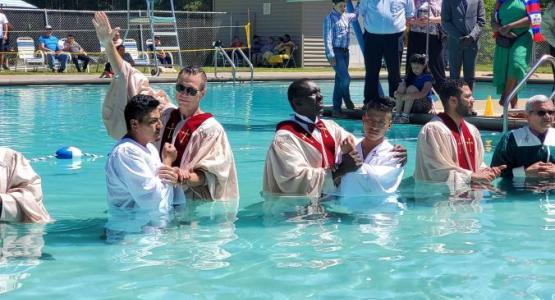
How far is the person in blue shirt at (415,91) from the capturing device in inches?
571

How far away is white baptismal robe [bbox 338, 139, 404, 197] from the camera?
7.94 meters

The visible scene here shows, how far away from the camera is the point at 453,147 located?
8594mm

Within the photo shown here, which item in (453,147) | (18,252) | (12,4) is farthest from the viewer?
(12,4)

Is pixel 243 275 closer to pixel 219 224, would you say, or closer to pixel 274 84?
pixel 219 224

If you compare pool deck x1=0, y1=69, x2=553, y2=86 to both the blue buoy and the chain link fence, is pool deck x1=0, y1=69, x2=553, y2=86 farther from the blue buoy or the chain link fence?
the blue buoy

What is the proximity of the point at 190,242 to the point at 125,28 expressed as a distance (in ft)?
99.0

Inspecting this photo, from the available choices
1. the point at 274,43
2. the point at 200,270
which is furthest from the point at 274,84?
the point at 200,270

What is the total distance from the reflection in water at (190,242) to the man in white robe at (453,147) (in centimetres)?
191

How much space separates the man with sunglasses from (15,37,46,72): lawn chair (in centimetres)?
2453

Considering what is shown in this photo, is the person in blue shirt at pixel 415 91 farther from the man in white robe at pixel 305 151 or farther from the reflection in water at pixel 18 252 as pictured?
the reflection in water at pixel 18 252

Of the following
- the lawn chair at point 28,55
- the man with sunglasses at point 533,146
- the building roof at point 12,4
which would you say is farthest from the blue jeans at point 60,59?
the man with sunglasses at point 533,146

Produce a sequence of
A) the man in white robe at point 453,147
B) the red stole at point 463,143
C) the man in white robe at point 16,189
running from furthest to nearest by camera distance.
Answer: the red stole at point 463,143 → the man in white robe at point 453,147 → the man in white robe at point 16,189

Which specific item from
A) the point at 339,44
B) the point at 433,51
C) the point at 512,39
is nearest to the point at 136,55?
the point at 339,44

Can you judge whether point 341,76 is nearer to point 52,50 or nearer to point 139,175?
point 139,175
